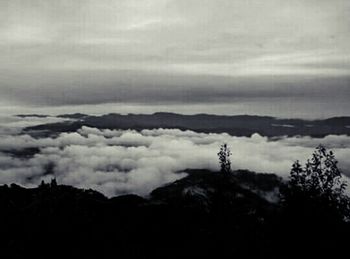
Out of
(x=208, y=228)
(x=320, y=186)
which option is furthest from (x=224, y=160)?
Answer: (x=320, y=186)

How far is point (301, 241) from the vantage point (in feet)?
197

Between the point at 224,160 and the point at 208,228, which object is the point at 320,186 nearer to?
the point at 224,160

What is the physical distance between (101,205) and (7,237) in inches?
2977

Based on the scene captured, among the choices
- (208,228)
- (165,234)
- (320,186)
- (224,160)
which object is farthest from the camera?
(208,228)

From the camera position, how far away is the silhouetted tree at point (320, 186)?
2612 inches

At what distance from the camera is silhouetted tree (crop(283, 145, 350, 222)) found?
66344 mm

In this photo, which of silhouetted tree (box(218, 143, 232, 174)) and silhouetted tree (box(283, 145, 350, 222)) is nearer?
silhouetted tree (box(283, 145, 350, 222))

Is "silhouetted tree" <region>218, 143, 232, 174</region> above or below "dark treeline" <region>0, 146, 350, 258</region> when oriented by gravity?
above

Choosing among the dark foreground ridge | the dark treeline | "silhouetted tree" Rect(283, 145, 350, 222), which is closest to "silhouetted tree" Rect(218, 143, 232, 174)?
the dark treeline

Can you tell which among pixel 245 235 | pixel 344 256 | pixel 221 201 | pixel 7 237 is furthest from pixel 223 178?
pixel 344 256

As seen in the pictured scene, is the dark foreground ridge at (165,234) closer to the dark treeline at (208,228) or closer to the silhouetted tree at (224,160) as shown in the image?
the dark treeline at (208,228)

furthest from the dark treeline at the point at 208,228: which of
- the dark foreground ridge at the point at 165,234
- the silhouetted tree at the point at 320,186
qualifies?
the silhouetted tree at the point at 320,186

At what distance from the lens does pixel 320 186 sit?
78.7 m

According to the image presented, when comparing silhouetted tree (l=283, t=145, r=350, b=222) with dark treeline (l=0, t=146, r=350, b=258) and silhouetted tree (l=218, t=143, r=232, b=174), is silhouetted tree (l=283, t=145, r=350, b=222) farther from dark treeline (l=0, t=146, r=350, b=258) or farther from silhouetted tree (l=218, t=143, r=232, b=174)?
silhouetted tree (l=218, t=143, r=232, b=174)
